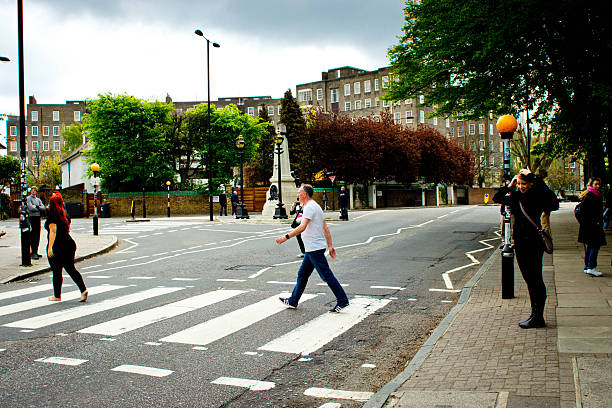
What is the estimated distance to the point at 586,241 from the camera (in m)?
10.0

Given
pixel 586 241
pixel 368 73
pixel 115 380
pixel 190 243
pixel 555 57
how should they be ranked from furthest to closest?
pixel 368 73 < pixel 190 243 < pixel 555 57 < pixel 586 241 < pixel 115 380

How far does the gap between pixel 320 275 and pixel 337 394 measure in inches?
118

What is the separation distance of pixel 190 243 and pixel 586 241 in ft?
42.6

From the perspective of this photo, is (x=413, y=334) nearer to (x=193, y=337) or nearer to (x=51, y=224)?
(x=193, y=337)

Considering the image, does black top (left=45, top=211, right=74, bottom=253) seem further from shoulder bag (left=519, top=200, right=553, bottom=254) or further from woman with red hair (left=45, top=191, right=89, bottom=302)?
shoulder bag (left=519, top=200, right=553, bottom=254)

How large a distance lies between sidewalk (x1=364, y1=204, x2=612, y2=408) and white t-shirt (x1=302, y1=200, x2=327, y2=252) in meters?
2.00

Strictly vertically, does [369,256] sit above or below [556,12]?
below

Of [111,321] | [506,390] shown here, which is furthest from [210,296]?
[506,390]

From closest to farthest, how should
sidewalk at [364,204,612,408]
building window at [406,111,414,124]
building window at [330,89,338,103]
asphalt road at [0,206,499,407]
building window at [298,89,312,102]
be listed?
sidewalk at [364,204,612,408] → asphalt road at [0,206,499,407] → building window at [406,111,414,124] → building window at [330,89,338,103] → building window at [298,89,312,102]

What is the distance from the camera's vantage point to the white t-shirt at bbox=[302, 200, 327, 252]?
747 cm

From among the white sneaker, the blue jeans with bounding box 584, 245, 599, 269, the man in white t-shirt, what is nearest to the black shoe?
the man in white t-shirt

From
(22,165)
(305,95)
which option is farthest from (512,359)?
(305,95)

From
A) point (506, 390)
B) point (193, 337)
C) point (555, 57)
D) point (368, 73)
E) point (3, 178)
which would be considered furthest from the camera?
point (368, 73)

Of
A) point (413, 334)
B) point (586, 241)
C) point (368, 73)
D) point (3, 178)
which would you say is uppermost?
point (368, 73)
